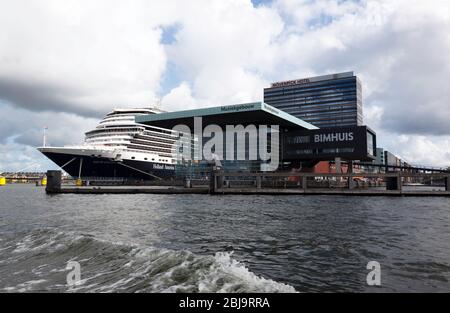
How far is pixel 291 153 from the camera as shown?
111 m

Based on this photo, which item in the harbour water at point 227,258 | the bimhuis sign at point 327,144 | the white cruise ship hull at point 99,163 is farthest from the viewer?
the bimhuis sign at point 327,144

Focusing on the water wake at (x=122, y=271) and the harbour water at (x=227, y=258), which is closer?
the water wake at (x=122, y=271)

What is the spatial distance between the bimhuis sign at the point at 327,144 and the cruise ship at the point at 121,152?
40.8 metres

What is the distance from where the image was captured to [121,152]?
99750 mm

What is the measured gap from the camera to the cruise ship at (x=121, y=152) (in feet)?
325

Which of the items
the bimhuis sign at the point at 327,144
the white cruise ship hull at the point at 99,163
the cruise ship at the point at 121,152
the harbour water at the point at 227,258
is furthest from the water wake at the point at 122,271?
the bimhuis sign at the point at 327,144

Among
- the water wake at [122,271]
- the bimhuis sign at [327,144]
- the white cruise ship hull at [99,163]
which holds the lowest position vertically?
the water wake at [122,271]

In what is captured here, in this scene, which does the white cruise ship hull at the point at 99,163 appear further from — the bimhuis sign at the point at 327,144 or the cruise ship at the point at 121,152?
the bimhuis sign at the point at 327,144

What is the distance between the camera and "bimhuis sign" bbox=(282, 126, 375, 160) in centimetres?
10088

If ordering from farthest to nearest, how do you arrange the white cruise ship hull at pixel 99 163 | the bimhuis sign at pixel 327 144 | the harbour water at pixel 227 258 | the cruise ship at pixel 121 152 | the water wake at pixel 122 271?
1. the bimhuis sign at pixel 327 144
2. the cruise ship at pixel 121 152
3. the white cruise ship hull at pixel 99 163
4. the harbour water at pixel 227 258
5. the water wake at pixel 122 271

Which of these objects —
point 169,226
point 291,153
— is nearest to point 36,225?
point 169,226
